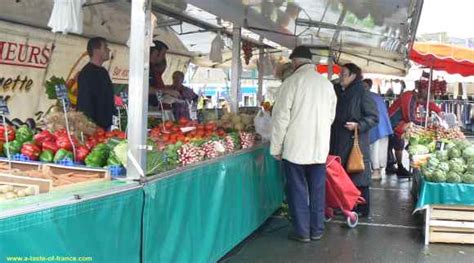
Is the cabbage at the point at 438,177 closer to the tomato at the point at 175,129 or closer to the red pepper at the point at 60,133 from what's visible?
the tomato at the point at 175,129

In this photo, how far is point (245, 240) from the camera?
5.49 metres

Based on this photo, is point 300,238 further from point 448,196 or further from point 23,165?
point 23,165

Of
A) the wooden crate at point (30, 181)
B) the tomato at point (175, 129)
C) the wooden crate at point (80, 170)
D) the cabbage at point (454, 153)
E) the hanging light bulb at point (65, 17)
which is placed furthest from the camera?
the cabbage at point (454, 153)

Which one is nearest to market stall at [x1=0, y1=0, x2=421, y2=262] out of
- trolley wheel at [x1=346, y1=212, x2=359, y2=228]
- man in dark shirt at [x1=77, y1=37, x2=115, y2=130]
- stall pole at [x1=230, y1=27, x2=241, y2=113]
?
man in dark shirt at [x1=77, y1=37, x2=115, y2=130]

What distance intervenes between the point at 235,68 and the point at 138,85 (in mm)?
4129

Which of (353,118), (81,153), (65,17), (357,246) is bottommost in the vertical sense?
(357,246)

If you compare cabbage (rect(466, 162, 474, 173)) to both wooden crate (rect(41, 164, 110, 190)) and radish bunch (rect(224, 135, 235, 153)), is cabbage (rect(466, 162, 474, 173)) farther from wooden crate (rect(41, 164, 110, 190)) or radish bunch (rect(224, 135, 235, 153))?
wooden crate (rect(41, 164, 110, 190))

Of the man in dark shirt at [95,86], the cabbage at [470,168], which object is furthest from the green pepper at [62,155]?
the cabbage at [470,168]

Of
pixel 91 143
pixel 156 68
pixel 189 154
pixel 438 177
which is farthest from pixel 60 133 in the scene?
pixel 438 177

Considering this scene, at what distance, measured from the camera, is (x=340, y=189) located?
579cm

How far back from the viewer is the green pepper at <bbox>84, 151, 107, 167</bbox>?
11.3ft

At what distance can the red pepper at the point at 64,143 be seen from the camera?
3584mm

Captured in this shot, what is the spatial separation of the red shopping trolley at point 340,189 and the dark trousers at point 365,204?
18.8 inches

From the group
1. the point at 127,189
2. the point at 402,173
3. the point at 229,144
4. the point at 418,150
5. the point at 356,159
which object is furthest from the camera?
the point at 402,173
